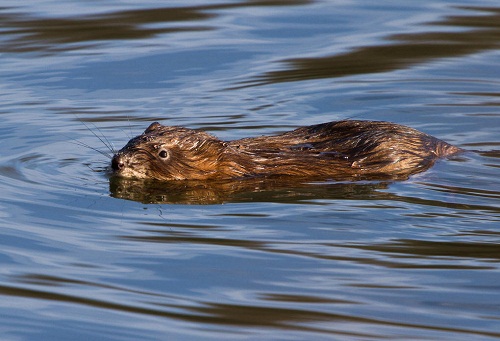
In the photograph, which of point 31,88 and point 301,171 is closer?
point 301,171

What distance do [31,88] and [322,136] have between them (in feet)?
14.7

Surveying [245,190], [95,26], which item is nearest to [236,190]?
[245,190]

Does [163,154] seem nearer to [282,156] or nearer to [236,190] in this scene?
[236,190]

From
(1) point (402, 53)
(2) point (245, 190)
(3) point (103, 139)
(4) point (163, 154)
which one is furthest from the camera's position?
(1) point (402, 53)

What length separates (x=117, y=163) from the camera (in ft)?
31.0

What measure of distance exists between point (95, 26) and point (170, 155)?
6769 mm

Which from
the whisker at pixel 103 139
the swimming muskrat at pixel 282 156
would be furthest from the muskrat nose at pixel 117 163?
the whisker at pixel 103 139

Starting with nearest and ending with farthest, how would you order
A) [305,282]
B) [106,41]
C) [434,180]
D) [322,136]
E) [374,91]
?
[305,282] → [434,180] → [322,136] → [374,91] → [106,41]

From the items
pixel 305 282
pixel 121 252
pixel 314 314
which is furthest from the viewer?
pixel 121 252

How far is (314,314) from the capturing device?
6414 mm

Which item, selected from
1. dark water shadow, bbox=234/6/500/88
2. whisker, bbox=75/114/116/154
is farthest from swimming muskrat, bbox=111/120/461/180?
dark water shadow, bbox=234/6/500/88

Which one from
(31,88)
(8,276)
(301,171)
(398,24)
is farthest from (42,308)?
(398,24)

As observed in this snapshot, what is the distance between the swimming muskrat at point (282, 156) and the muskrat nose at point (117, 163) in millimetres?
125

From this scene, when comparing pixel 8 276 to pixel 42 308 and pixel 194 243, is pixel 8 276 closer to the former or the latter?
pixel 42 308
